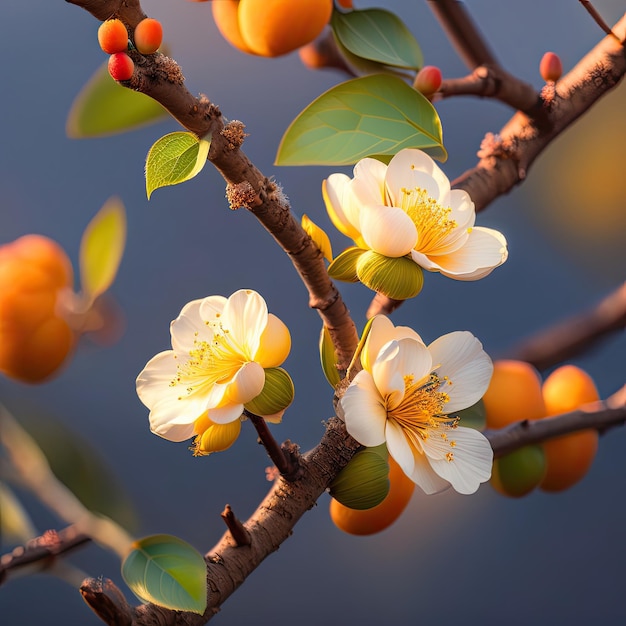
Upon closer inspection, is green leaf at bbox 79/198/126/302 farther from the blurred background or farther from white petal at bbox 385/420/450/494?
white petal at bbox 385/420/450/494

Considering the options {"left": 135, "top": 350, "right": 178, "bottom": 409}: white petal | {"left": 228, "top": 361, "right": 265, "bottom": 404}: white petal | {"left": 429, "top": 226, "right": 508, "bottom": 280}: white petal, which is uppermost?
{"left": 135, "top": 350, "right": 178, "bottom": 409}: white petal

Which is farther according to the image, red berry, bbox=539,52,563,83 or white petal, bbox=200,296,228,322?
red berry, bbox=539,52,563,83

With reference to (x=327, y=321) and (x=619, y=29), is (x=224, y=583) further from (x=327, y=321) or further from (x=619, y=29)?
(x=619, y=29)

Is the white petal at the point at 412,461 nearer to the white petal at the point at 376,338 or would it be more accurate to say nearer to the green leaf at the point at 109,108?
the white petal at the point at 376,338

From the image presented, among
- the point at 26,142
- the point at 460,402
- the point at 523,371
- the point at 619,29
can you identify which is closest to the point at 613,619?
the point at 523,371

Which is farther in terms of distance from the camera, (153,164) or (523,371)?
(523,371)

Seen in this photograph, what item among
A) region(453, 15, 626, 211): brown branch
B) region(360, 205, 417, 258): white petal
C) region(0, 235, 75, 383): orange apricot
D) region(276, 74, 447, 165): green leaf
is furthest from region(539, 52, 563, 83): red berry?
region(0, 235, 75, 383): orange apricot

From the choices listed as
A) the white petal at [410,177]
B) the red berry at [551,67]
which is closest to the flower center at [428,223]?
→ the white petal at [410,177]

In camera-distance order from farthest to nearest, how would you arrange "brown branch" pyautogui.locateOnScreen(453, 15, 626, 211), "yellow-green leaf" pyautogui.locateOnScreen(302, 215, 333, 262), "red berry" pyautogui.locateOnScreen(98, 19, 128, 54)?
"brown branch" pyautogui.locateOnScreen(453, 15, 626, 211), "yellow-green leaf" pyautogui.locateOnScreen(302, 215, 333, 262), "red berry" pyautogui.locateOnScreen(98, 19, 128, 54)

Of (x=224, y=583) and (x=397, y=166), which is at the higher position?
(x=397, y=166)
